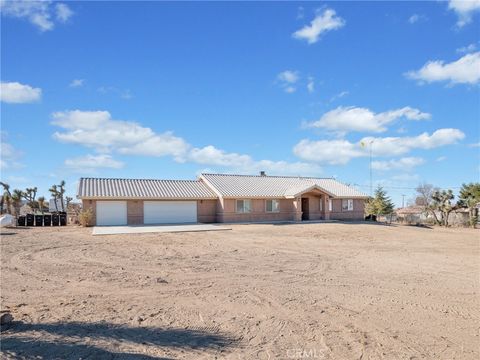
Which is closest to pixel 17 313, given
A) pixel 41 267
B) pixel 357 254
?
pixel 41 267

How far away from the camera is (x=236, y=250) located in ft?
56.6

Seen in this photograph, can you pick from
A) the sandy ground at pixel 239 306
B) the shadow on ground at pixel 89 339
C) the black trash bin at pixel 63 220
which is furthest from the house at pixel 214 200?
the shadow on ground at pixel 89 339

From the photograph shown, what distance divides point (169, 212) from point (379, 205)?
25.3 m

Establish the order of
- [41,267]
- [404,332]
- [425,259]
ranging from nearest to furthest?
[404,332] → [41,267] → [425,259]

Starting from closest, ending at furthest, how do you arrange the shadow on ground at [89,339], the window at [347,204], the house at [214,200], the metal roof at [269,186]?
the shadow on ground at [89,339]
the house at [214,200]
the metal roof at [269,186]
the window at [347,204]

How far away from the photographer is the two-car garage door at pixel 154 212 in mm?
31516

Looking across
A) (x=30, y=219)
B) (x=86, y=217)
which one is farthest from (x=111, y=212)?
(x=30, y=219)

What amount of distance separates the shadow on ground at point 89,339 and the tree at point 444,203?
127ft

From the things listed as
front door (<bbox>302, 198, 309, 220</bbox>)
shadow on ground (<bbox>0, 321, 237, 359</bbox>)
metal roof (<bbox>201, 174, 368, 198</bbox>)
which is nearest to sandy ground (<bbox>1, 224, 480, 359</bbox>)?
shadow on ground (<bbox>0, 321, 237, 359</bbox>)

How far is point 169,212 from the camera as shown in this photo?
3419 centimetres

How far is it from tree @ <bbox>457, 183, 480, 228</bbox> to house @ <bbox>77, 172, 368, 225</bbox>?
8.86m

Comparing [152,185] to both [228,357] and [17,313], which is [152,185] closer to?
[17,313]

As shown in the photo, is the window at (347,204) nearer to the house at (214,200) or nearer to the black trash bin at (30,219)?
the house at (214,200)

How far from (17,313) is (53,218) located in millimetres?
26885
